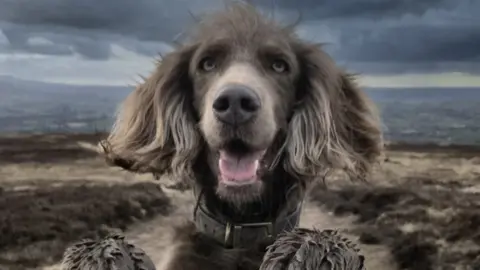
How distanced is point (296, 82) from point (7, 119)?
0.81m

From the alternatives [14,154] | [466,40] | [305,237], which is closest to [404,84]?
[466,40]

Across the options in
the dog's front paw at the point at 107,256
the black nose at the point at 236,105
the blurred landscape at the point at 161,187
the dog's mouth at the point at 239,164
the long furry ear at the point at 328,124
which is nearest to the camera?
the dog's front paw at the point at 107,256

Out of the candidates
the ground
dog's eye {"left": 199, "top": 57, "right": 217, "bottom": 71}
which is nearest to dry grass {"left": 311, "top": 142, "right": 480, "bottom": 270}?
the ground

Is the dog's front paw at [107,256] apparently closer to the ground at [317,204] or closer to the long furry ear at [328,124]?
the long furry ear at [328,124]

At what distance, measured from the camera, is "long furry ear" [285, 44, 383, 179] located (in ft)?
4.99

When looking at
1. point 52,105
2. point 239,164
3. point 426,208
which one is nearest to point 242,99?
point 239,164

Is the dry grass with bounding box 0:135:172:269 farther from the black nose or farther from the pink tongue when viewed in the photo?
the black nose

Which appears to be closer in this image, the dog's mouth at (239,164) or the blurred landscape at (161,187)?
the dog's mouth at (239,164)

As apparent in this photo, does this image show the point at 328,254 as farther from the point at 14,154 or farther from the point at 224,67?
the point at 14,154

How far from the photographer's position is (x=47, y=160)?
197 centimetres

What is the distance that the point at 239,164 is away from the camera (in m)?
1.43

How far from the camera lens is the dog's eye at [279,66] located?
1.49 metres

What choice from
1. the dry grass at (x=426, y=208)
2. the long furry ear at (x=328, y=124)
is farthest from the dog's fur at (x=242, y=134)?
the dry grass at (x=426, y=208)

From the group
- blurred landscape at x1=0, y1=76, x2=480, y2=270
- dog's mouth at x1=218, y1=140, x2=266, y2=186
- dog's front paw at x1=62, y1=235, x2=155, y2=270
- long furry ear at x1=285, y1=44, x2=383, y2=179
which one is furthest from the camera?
blurred landscape at x1=0, y1=76, x2=480, y2=270
